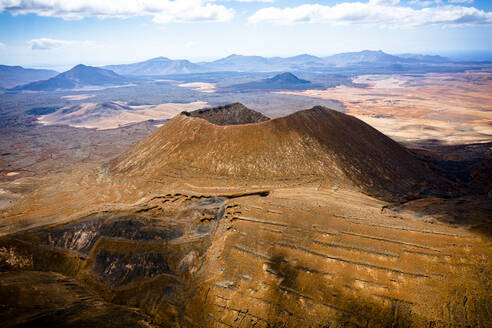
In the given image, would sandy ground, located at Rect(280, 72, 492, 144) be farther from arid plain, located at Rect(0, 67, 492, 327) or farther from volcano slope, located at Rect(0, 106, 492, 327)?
volcano slope, located at Rect(0, 106, 492, 327)

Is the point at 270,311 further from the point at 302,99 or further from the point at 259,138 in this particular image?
the point at 302,99

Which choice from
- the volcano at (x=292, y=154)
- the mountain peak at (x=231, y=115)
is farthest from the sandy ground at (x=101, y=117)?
the volcano at (x=292, y=154)

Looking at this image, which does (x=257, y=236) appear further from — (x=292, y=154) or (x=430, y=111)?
(x=430, y=111)

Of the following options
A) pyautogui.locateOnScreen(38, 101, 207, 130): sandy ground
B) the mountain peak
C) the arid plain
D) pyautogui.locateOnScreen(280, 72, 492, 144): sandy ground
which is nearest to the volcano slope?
the arid plain

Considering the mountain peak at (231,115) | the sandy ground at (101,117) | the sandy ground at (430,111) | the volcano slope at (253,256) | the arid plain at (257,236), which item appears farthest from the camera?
the sandy ground at (101,117)

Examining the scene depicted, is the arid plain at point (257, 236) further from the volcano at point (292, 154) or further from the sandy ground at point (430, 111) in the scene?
the sandy ground at point (430, 111)

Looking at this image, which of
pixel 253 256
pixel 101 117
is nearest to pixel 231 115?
pixel 253 256
